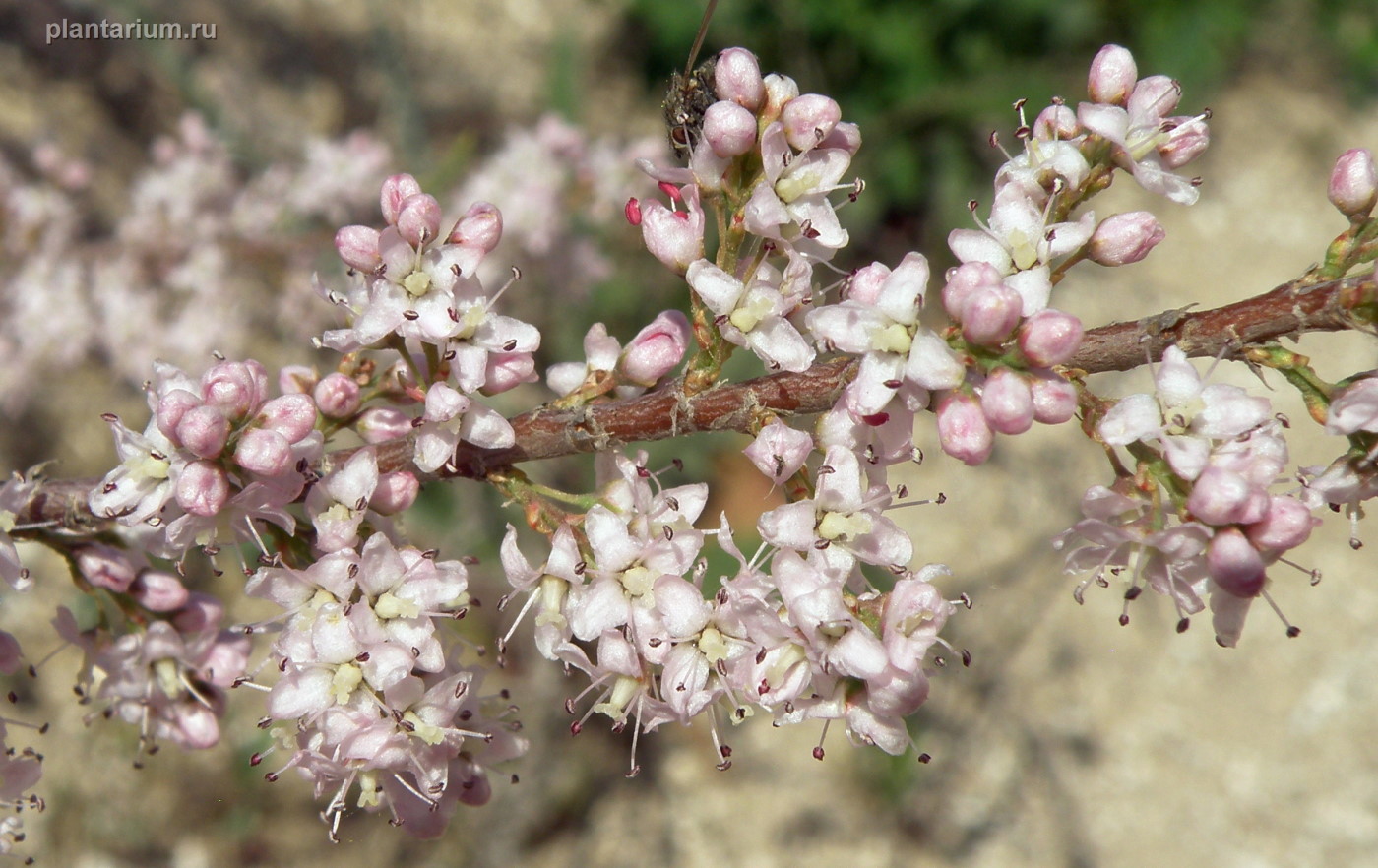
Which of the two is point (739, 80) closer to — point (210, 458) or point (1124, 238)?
point (1124, 238)

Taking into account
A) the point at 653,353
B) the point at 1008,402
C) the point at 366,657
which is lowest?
the point at 366,657

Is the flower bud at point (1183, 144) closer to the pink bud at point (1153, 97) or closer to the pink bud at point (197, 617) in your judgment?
the pink bud at point (1153, 97)

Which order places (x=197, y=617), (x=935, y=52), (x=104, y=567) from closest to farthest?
1. (x=104, y=567)
2. (x=197, y=617)
3. (x=935, y=52)

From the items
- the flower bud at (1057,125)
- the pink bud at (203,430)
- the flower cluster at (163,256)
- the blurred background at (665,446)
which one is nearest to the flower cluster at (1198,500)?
the flower bud at (1057,125)

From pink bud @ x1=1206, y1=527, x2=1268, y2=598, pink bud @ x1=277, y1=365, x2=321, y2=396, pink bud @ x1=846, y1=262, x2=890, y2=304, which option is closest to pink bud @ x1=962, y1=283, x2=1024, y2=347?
pink bud @ x1=846, y1=262, x2=890, y2=304

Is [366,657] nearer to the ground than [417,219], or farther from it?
nearer to the ground

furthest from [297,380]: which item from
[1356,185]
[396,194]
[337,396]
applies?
[1356,185]

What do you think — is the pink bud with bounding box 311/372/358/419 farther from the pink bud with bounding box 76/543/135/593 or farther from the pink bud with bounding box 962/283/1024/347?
the pink bud with bounding box 962/283/1024/347

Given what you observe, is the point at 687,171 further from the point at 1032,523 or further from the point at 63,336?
the point at 1032,523
